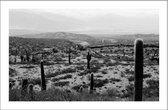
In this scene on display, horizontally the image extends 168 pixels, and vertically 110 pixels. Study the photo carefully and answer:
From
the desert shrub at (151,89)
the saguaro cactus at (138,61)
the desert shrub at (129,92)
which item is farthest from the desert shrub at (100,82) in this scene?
the saguaro cactus at (138,61)

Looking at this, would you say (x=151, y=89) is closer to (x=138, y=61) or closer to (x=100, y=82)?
(x=100, y=82)

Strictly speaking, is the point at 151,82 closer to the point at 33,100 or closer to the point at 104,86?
the point at 104,86

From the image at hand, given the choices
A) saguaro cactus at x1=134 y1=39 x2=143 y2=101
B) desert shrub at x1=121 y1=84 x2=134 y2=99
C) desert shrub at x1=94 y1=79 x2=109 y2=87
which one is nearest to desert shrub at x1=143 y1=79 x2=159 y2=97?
desert shrub at x1=121 y1=84 x2=134 y2=99

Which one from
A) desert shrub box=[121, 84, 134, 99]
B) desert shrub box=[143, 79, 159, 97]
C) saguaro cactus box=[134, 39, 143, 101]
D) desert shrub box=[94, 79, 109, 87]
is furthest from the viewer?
desert shrub box=[94, 79, 109, 87]

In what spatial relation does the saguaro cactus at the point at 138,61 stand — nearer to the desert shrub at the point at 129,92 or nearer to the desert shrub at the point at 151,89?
the desert shrub at the point at 129,92

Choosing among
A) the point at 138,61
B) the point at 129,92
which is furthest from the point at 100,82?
the point at 138,61

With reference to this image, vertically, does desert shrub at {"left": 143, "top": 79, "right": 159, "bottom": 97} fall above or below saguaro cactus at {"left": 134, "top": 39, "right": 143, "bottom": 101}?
below

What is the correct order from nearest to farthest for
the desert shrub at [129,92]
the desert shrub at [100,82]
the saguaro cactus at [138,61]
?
1. the saguaro cactus at [138,61]
2. the desert shrub at [129,92]
3. the desert shrub at [100,82]

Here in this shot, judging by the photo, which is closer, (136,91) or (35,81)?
(136,91)

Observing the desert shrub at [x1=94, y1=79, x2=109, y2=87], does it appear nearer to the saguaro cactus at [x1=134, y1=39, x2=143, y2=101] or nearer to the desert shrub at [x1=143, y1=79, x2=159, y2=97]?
the desert shrub at [x1=143, y1=79, x2=159, y2=97]
